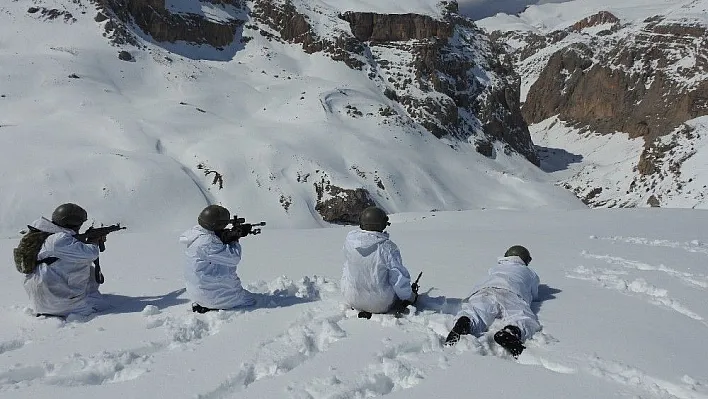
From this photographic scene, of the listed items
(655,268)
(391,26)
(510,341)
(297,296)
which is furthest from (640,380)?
(391,26)

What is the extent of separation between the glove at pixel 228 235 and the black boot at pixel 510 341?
2843mm

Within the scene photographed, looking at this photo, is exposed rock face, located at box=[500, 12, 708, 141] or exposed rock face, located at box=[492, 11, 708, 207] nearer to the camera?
exposed rock face, located at box=[492, 11, 708, 207]

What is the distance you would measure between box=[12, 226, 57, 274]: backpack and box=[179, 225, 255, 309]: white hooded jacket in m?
1.40

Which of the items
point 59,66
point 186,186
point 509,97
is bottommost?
point 186,186

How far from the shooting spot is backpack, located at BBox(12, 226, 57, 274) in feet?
16.5

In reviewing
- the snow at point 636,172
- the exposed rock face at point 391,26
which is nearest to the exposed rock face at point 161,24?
the exposed rock face at point 391,26

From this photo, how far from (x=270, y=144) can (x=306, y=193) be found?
4817 millimetres

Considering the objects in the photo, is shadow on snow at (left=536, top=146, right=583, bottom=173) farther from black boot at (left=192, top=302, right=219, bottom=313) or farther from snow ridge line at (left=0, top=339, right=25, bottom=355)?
snow ridge line at (left=0, top=339, right=25, bottom=355)

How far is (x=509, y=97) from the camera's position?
6153cm

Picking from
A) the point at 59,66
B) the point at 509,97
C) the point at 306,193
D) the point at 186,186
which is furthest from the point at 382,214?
the point at 509,97

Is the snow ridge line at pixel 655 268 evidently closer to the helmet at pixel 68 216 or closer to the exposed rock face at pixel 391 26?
the helmet at pixel 68 216

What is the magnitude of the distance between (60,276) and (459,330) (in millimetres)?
4072

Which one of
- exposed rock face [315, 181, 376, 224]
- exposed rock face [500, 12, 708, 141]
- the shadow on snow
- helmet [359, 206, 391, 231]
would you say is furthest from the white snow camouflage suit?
exposed rock face [500, 12, 708, 141]

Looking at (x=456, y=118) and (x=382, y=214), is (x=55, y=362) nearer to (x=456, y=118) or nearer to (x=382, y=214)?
(x=382, y=214)
